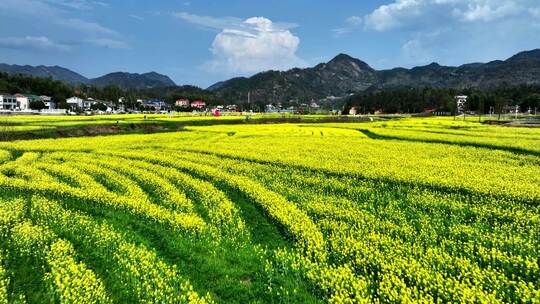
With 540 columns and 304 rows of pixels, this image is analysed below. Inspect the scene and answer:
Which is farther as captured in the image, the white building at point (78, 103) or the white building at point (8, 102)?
the white building at point (78, 103)

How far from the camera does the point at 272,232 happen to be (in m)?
14.2

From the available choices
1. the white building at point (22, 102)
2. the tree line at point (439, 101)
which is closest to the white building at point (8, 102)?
the white building at point (22, 102)

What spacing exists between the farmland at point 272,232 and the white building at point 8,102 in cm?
10718

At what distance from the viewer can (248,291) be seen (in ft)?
33.3

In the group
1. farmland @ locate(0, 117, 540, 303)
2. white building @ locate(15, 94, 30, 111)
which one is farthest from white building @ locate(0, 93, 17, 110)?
farmland @ locate(0, 117, 540, 303)

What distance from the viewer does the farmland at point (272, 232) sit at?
9.72m

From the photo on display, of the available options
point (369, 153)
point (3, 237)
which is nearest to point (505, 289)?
point (3, 237)

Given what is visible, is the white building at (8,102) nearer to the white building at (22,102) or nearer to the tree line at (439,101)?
the white building at (22,102)

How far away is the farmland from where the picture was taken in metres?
9.72

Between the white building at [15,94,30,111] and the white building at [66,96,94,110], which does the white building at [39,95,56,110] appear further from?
the white building at [15,94,30,111]

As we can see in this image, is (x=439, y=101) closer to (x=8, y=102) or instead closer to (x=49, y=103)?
(x=49, y=103)

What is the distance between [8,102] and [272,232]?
129m

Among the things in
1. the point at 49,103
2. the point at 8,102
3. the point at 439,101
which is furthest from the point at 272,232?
the point at 439,101

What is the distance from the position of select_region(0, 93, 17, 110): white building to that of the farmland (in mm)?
107181
